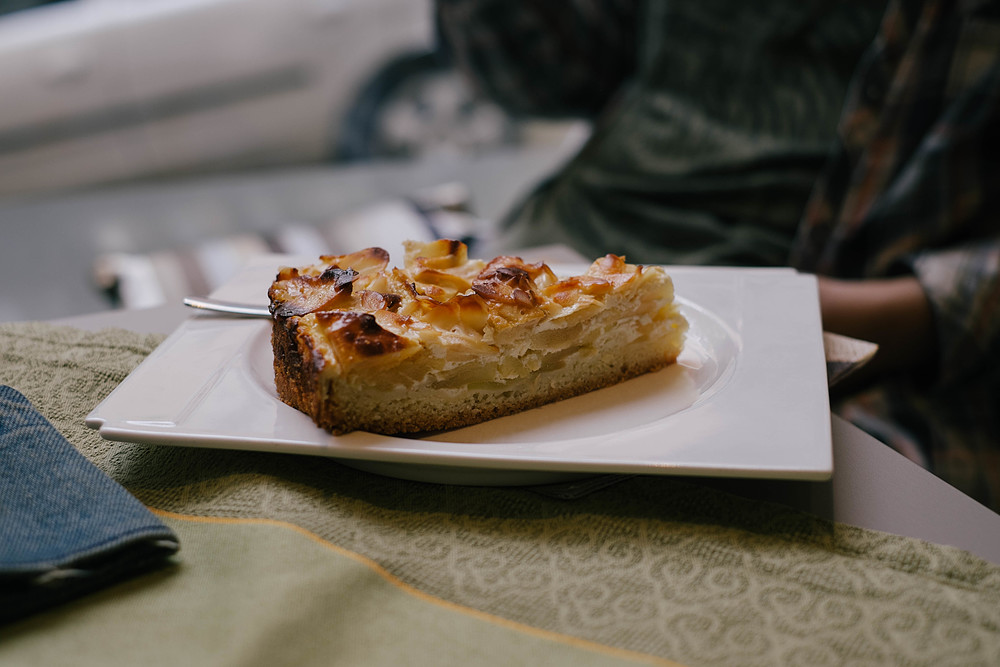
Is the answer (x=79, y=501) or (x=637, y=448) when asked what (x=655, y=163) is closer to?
(x=637, y=448)

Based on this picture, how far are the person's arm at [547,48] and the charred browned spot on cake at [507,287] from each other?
4.63ft

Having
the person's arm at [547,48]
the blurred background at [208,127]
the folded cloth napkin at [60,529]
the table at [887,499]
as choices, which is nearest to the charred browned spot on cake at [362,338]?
the folded cloth napkin at [60,529]

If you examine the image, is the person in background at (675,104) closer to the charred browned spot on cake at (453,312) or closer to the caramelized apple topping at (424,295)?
the caramelized apple topping at (424,295)

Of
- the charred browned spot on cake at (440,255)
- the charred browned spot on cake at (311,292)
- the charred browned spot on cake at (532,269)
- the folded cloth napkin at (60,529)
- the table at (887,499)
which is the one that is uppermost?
the charred browned spot on cake at (311,292)

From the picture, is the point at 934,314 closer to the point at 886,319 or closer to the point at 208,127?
the point at 886,319

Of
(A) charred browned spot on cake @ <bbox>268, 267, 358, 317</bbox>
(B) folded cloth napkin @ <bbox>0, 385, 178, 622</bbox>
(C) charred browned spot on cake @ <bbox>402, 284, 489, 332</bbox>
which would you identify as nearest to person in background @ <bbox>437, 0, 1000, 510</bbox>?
(C) charred browned spot on cake @ <bbox>402, 284, 489, 332</bbox>

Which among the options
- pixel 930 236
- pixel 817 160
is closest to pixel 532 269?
pixel 930 236

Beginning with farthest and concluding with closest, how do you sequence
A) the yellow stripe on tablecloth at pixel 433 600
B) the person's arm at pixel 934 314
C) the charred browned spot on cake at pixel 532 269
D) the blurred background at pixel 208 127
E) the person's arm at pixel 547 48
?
the blurred background at pixel 208 127, the person's arm at pixel 547 48, the person's arm at pixel 934 314, the charred browned spot on cake at pixel 532 269, the yellow stripe on tablecloth at pixel 433 600

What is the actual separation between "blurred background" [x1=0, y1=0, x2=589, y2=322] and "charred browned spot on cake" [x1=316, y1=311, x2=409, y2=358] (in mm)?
2174

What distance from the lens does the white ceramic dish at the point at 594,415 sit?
74 centimetres

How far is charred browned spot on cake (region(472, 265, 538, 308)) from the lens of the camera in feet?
2.99

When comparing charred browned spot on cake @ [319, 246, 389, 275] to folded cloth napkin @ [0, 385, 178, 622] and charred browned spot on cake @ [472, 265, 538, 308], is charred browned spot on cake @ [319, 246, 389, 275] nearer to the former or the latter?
charred browned spot on cake @ [472, 265, 538, 308]

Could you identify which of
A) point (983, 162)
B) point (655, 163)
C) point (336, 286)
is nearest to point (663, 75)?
point (655, 163)

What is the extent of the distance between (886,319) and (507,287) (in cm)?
82
